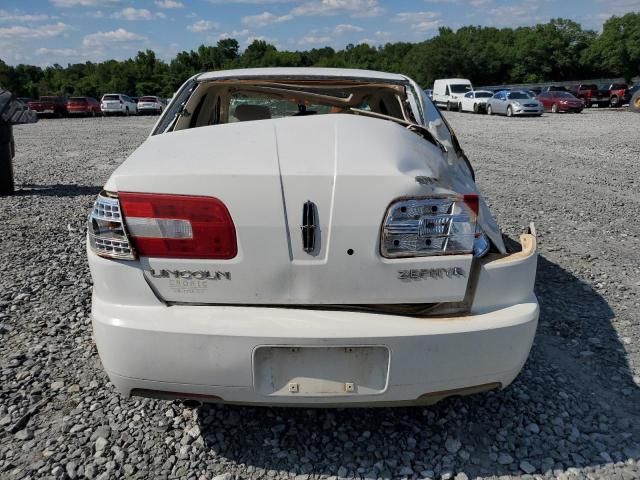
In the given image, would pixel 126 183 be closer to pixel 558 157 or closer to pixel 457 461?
pixel 457 461

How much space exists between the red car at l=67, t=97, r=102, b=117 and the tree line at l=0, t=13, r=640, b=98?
136 feet

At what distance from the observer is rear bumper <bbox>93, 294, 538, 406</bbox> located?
187cm

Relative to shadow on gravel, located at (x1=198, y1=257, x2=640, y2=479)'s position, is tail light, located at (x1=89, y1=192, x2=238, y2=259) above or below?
above

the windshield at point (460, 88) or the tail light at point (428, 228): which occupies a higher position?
the tail light at point (428, 228)

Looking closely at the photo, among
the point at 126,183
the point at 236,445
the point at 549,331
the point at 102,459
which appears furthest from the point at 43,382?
the point at 549,331

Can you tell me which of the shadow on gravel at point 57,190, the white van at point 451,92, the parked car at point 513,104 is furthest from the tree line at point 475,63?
the shadow on gravel at point 57,190

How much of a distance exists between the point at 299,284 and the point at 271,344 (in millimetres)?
238

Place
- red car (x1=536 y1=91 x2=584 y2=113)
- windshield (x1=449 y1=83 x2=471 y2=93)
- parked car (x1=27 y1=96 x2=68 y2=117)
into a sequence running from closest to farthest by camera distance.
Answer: red car (x1=536 y1=91 x2=584 y2=113) < windshield (x1=449 y1=83 x2=471 y2=93) < parked car (x1=27 y1=96 x2=68 y2=117)

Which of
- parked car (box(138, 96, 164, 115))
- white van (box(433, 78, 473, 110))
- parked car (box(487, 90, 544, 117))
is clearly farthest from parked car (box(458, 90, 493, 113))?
parked car (box(138, 96, 164, 115))

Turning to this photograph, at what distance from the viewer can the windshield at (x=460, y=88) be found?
35.2 metres

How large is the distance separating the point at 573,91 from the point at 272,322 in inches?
1556

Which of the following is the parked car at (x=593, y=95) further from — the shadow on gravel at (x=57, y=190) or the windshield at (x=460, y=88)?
the shadow on gravel at (x=57, y=190)

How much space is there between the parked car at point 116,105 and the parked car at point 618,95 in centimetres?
3213

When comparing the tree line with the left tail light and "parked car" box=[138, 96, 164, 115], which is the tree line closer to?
"parked car" box=[138, 96, 164, 115]
